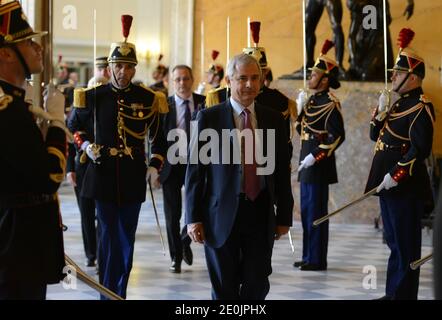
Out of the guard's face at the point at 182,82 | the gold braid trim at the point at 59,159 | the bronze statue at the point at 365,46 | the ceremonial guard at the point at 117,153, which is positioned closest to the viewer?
the gold braid trim at the point at 59,159

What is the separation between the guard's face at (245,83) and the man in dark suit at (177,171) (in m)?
Result: 3.04

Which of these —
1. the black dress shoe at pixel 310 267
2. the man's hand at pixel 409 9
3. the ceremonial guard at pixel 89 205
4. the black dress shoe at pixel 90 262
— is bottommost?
the black dress shoe at pixel 310 267

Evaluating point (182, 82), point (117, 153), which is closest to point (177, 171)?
point (182, 82)

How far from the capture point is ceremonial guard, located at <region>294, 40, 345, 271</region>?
28.8 feet

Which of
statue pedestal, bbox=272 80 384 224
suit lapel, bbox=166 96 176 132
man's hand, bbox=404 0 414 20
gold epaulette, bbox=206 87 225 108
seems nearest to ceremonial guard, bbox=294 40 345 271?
suit lapel, bbox=166 96 176 132

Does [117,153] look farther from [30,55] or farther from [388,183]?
[30,55]

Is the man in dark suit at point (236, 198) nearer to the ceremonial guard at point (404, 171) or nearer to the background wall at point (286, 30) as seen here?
the ceremonial guard at point (404, 171)

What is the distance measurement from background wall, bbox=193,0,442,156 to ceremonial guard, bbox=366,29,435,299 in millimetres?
6924

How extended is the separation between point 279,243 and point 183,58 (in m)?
6.73

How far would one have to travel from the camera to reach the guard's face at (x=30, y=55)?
4.00m

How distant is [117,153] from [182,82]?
2.13m

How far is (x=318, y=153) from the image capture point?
8.85 meters

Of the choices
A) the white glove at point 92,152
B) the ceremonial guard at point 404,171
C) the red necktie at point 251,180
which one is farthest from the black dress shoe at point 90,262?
the red necktie at point 251,180

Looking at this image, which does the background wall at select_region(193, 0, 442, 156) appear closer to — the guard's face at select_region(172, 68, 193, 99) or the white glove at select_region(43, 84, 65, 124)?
the guard's face at select_region(172, 68, 193, 99)
